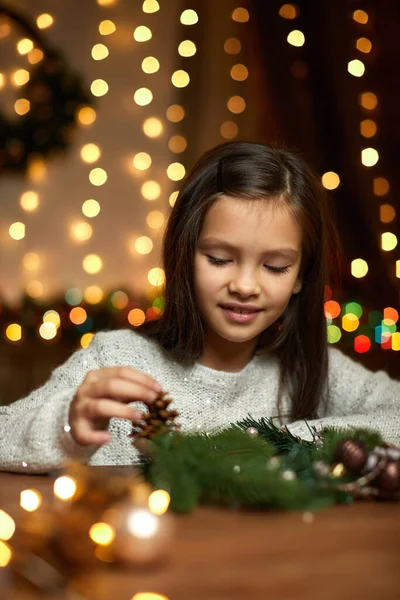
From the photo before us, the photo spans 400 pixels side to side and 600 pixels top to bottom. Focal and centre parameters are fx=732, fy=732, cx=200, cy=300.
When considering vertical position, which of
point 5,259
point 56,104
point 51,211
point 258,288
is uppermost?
point 56,104

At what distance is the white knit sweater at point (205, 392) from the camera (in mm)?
1039

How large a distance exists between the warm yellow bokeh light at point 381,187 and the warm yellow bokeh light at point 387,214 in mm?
43

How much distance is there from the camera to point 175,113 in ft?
9.48

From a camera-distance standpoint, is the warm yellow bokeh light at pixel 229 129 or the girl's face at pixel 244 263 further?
the warm yellow bokeh light at pixel 229 129

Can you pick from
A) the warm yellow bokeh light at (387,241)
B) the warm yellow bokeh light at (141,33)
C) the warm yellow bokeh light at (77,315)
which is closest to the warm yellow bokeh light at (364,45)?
the warm yellow bokeh light at (387,241)

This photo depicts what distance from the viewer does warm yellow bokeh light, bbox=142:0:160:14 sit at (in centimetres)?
274

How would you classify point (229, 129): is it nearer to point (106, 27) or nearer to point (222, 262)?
point (106, 27)

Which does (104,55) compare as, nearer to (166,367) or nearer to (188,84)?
(188,84)

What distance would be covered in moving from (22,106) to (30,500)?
81.7 inches

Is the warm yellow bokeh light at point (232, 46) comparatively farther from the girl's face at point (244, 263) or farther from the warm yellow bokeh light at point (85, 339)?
the girl's face at point (244, 263)

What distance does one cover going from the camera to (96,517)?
495 mm

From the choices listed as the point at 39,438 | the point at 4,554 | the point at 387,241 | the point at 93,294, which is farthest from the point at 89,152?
the point at 4,554

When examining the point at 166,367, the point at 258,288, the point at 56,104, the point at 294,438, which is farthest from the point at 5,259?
the point at 294,438

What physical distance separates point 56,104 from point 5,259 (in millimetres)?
587
